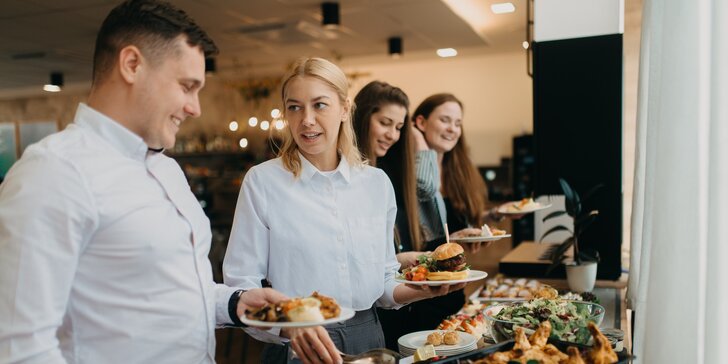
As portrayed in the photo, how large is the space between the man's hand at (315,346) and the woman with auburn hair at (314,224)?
0.33 meters

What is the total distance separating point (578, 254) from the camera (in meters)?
3.14

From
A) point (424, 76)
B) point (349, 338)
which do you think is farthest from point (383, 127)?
point (424, 76)

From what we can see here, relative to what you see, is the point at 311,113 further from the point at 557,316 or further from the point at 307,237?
the point at 557,316

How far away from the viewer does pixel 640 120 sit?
2.29 meters

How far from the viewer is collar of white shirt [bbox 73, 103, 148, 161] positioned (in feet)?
4.26

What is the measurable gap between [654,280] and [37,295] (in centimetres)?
131

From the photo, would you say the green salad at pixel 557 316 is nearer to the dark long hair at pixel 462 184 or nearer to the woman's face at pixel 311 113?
the woman's face at pixel 311 113

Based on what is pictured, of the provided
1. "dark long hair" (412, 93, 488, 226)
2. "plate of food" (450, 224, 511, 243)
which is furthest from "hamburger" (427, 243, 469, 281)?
"dark long hair" (412, 93, 488, 226)

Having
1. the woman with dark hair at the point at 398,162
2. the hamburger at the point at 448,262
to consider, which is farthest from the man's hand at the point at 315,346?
the woman with dark hair at the point at 398,162

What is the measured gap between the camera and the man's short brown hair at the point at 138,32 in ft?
4.28

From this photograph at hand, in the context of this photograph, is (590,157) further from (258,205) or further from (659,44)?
(258,205)

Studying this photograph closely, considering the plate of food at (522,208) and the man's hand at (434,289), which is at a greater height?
the plate of food at (522,208)

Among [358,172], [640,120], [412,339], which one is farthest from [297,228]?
[640,120]

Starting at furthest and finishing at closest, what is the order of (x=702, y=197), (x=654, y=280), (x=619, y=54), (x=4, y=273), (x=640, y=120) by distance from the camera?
1. (x=619, y=54)
2. (x=640, y=120)
3. (x=654, y=280)
4. (x=702, y=197)
5. (x=4, y=273)
